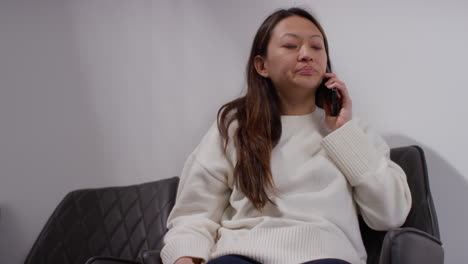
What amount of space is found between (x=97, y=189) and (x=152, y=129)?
0.97ft

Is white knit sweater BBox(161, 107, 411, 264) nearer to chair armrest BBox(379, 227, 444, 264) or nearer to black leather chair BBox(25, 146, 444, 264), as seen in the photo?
chair armrest BBox(379, 227, 444, 264)

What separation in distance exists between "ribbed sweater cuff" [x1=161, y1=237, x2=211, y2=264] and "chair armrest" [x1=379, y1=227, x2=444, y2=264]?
428 millimetres

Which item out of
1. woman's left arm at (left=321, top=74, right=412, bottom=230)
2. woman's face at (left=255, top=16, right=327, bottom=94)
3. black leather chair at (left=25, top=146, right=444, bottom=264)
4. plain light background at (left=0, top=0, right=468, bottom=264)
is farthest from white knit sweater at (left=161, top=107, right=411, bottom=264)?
plain light background at (left=0, top=0, right=468, bottom=264)

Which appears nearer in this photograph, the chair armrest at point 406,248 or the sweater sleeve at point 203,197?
the chair armrest at point 406,248

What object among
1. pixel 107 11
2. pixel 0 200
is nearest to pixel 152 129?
pixel 107 11

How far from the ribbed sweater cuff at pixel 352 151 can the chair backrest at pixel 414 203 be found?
139 mm

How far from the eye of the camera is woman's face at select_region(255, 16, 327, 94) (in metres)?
1.20

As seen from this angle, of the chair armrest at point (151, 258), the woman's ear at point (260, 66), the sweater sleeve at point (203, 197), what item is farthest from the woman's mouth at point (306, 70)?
the chair armrest at point (151, 258)

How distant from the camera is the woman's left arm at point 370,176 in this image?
43.5 inches

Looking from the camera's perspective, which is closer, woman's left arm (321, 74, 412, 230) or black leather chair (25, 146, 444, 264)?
woman's left arm (321, 74, 412, 230)

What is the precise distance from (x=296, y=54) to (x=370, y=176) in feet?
1.23

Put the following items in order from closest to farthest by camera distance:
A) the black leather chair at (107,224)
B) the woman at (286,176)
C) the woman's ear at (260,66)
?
the woman at (286,176)
the woman's ear at (260,66)
the black leather chair at (107,224)

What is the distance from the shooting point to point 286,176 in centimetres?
117

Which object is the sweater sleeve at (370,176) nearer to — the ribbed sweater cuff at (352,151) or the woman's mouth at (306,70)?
the ribbed sweater cuff at (352,151)
